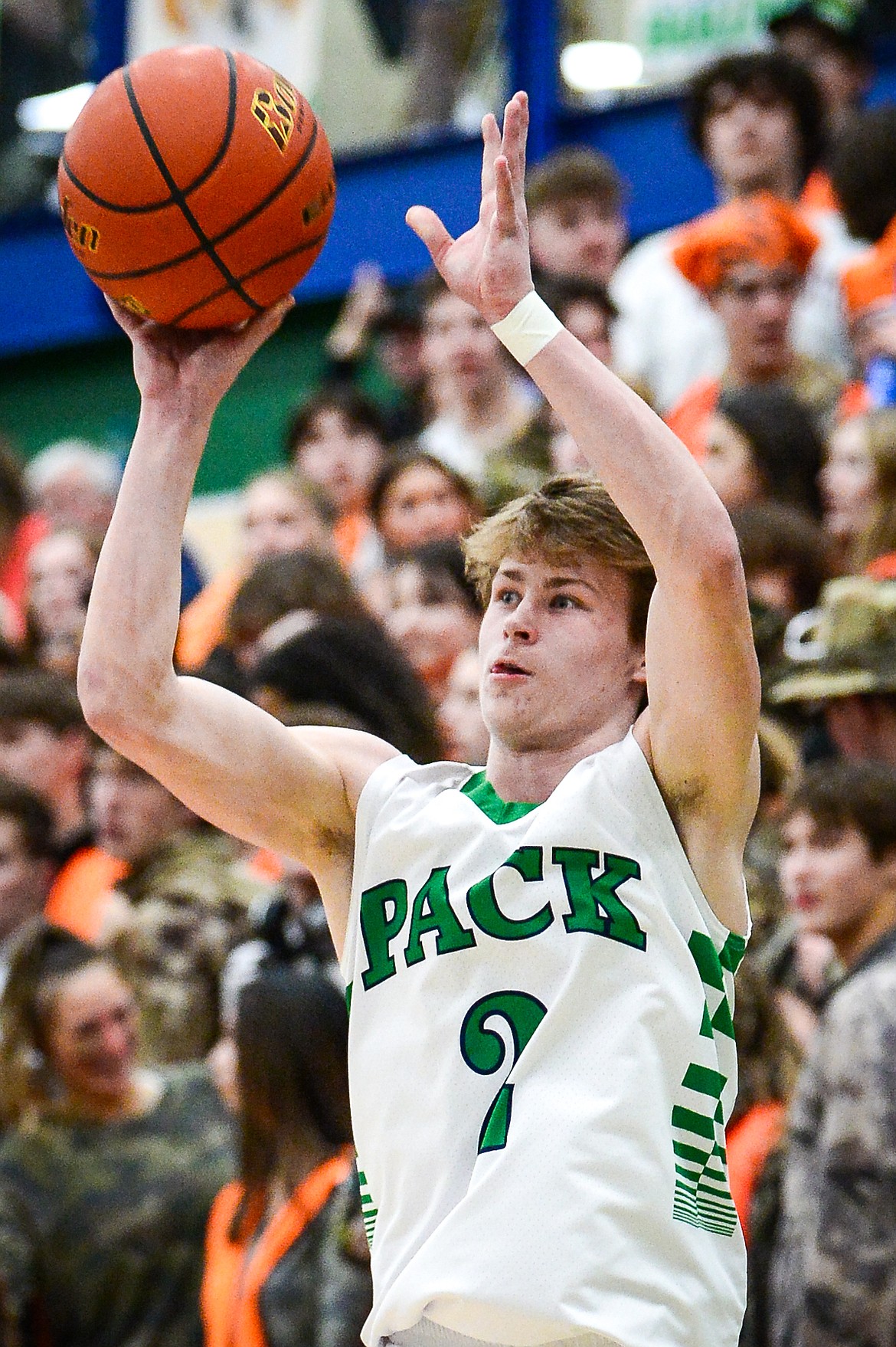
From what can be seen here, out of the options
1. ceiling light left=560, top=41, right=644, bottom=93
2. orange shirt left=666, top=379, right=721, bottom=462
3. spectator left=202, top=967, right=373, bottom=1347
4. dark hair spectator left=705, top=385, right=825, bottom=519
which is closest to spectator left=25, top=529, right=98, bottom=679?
orange shirt left=666, top=379, right=721, bottom=462

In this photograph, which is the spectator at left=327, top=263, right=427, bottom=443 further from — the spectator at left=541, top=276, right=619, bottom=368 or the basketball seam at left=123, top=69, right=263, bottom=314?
the basketball seam at left=123, top=69, right=263, bottom=314

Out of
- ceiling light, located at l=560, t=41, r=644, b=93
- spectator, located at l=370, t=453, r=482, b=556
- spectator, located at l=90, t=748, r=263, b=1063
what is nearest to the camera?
spectator, located at l=90, t=748, r=263, b=1063

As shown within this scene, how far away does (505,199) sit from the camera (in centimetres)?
317

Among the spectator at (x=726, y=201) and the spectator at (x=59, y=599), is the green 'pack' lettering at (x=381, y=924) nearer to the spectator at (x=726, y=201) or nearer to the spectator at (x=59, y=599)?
the spectator at (x=726, y=201)

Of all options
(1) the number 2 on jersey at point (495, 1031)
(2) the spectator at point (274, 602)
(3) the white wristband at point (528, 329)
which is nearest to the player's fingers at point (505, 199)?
(3) the white wristband at point (528, 329)

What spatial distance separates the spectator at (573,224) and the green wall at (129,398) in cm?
284

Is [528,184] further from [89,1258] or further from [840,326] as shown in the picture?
[89,1258]

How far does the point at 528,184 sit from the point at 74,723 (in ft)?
10.1

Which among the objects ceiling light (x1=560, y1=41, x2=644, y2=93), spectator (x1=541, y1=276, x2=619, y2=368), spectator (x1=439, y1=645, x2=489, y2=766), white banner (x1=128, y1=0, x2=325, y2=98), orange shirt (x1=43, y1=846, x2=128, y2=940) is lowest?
orange shirt (x1=43, y1=846, x2=128, y2=940)

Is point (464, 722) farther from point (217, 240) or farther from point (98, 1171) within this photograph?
point (217, 240)

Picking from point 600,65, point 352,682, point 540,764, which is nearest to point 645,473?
point 540,764

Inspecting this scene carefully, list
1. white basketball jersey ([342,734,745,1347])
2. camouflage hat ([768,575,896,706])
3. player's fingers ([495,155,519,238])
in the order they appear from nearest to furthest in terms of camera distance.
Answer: white basketball jersey ([342,734,745,1347])
player's fingers ([495,155,519,238])
camouflage hat ([768,575,896,706])

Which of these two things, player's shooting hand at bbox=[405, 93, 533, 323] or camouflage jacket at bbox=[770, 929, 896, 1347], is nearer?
player's shooting hand at bbox=[405, 93, 533, 323]

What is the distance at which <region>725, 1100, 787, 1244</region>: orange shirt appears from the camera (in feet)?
16.3
